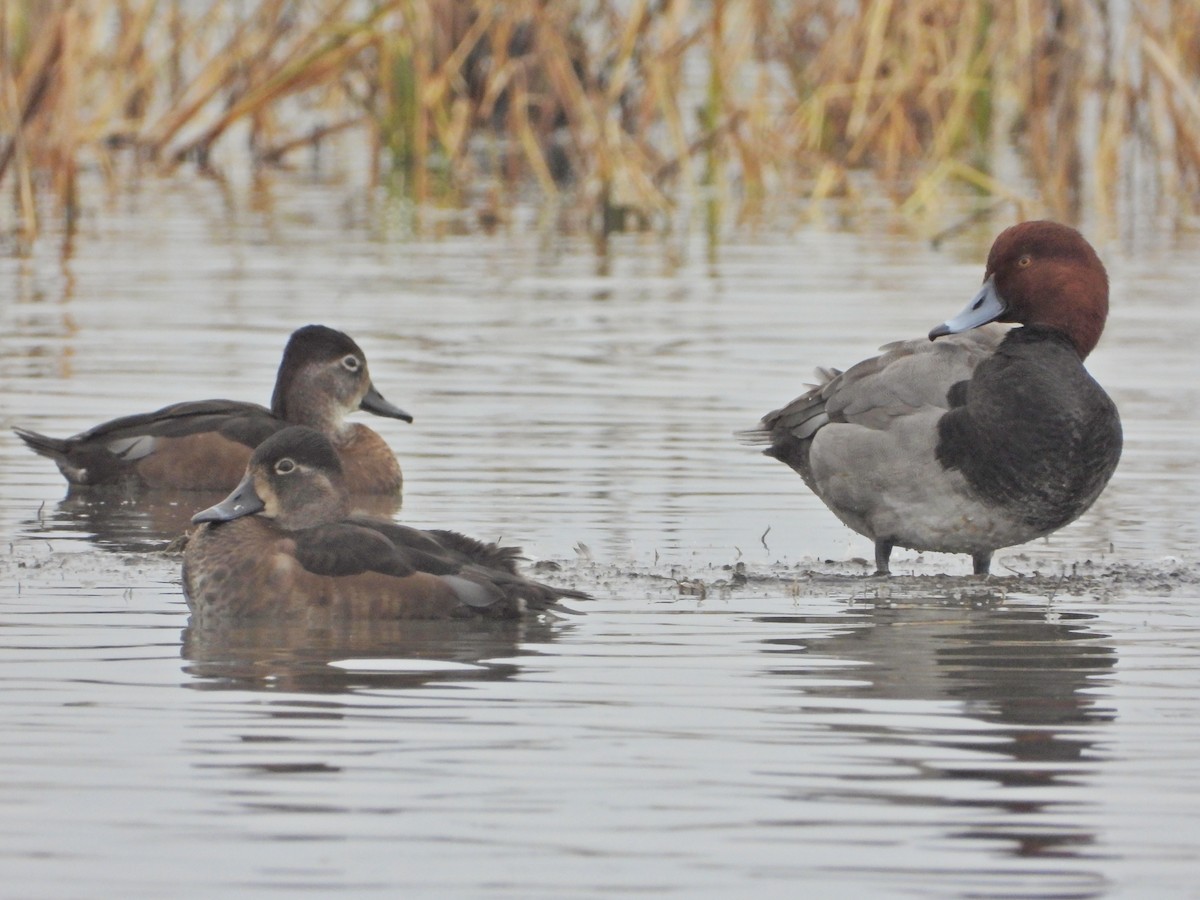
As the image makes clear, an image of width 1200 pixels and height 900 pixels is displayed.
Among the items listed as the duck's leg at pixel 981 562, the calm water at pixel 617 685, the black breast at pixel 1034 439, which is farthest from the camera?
the duck's leg at pixel 981 562

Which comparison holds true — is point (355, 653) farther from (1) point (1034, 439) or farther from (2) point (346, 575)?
(1) point (1034, 439)

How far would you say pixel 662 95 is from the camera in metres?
15.5

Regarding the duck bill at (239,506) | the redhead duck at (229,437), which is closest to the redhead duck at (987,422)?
the duck bill at (239,506)

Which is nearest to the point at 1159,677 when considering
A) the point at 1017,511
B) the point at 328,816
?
the point at 1017,511

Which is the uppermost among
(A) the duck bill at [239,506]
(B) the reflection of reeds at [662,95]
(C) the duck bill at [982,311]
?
(B) the reflection of reeds at [662,95]

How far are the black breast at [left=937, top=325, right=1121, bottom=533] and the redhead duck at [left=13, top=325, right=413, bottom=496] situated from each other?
245cm

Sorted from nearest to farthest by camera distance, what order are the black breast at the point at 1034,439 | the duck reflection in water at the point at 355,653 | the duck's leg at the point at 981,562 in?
the duck reflection in water at the point at 355,653 < the black breast at the point at 1034,439 < the duck's leg at the point at 981,562

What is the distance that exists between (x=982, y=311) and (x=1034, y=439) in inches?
24.1

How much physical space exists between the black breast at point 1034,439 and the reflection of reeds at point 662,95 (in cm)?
725

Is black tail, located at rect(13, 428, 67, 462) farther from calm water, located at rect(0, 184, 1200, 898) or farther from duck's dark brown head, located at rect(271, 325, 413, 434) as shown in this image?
duck's dark brown head, located at rect(271, 325, 413, 434)

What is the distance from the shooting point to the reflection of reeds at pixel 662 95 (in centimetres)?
1577

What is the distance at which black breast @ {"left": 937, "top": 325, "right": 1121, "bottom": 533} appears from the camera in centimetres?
684

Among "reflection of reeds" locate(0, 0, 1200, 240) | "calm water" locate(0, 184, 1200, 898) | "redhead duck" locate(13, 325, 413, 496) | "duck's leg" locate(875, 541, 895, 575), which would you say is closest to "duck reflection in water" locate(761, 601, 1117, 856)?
"calm water" locate(0, 184, 1200, 898)

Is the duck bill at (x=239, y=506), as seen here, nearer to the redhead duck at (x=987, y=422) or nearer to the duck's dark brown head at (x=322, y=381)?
the redhead duck at (x=987, y=422)
